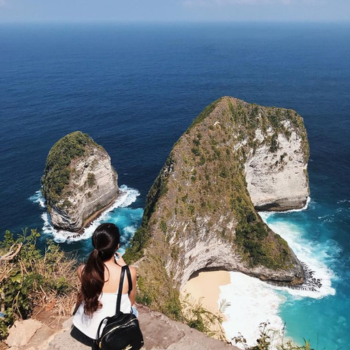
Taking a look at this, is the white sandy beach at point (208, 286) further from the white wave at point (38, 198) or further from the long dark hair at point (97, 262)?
the long dark hair at point (97, 262)

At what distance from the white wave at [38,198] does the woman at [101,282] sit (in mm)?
60967

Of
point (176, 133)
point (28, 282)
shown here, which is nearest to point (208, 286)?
point (28, 282)

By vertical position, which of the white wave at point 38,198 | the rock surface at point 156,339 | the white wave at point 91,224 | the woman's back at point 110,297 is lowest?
the white wave at point 91,224

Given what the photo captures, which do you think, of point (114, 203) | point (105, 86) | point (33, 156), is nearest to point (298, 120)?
point (114, 203)

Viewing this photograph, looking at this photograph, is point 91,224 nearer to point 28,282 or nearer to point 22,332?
point 28,282

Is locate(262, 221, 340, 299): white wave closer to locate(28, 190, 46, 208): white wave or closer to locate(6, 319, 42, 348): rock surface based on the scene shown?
locate(6, 319, 42, 348): rock surface

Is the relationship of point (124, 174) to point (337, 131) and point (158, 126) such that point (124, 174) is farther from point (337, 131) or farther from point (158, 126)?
point (337, 131)

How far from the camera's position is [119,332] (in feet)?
26.4

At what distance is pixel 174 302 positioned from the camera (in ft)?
101

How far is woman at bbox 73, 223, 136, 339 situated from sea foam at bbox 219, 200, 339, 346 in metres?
31.5

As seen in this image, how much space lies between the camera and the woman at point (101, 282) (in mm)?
7965

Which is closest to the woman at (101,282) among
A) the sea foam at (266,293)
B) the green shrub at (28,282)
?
the green shrub at (28,282)

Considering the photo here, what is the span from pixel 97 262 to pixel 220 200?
1532 inches

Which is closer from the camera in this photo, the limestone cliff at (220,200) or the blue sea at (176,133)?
the limestone cliff at (220,200)
